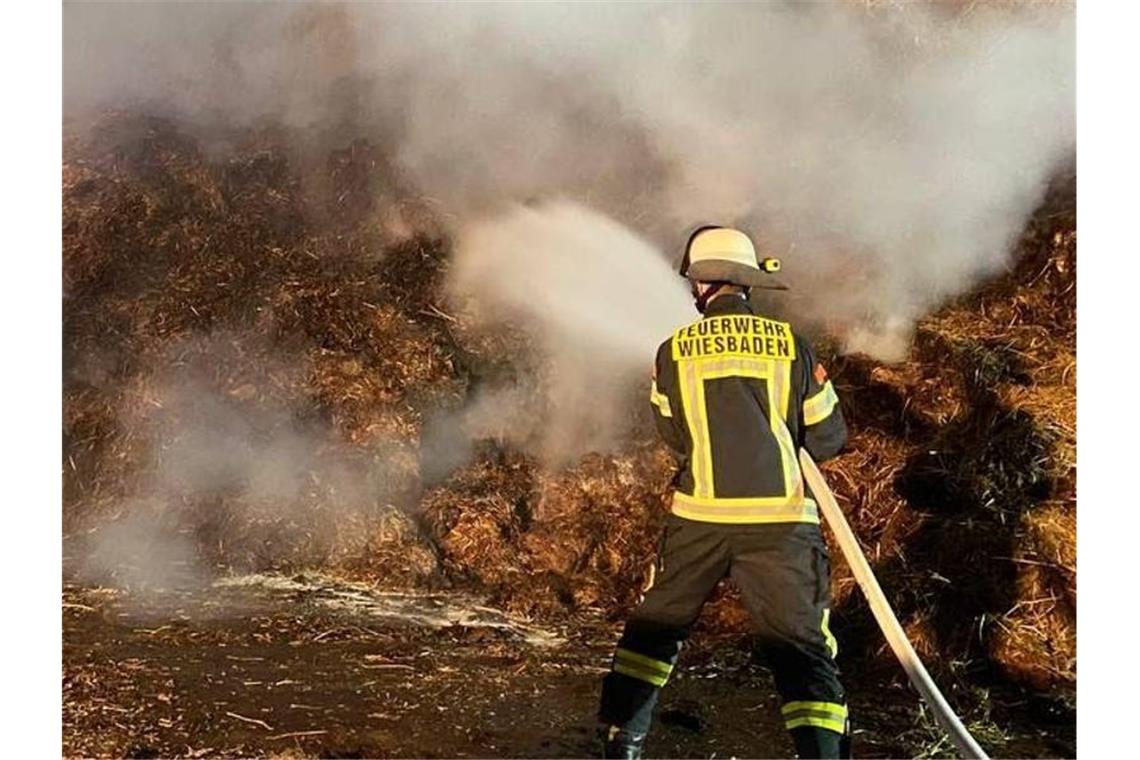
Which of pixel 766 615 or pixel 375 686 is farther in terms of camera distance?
pixel 375 686

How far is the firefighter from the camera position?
274 cm

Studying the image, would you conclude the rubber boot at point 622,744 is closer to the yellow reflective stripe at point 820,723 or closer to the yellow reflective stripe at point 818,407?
the yellow reflective stripe at point 820,723

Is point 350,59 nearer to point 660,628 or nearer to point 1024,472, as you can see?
point 660,628

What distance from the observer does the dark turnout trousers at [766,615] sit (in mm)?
2736

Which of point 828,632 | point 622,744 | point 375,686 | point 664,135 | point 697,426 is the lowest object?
point 622,744

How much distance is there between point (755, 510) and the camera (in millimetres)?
2756

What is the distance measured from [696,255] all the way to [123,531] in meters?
1.79

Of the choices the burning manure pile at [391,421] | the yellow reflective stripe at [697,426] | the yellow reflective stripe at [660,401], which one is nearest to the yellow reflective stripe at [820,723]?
the burning manure pile at [391,421]

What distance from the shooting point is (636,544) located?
9.70 ft

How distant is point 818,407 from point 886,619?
24.0 inches

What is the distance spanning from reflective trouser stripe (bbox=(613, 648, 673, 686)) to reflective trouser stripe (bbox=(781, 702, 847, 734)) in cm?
34

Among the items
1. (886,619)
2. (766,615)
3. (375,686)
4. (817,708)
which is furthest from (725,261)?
(375,686)

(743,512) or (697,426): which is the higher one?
(697,426)

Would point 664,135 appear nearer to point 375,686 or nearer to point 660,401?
point 660,401
